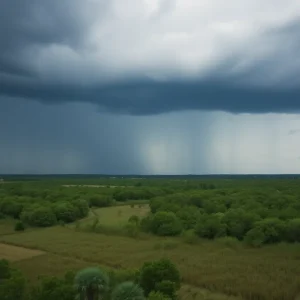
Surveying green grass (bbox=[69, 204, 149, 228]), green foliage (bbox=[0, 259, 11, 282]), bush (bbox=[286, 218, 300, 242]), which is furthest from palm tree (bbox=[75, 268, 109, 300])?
green grass (bbox=[69, 204, 149, 228])

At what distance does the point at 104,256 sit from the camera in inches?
1930

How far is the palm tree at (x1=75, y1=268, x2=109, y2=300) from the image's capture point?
912 inches

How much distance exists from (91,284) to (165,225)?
43593 mm

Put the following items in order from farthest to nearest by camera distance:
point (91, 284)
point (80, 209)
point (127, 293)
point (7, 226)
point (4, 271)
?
point (80, 209)
point (7, 226)
point (4, 271)
point (91, 284)
point (127, 293)

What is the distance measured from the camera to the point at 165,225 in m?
66.2

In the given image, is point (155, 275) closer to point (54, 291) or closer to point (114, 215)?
point (54, 291)

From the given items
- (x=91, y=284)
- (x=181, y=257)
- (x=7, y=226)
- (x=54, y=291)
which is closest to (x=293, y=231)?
(x=181, y=257)

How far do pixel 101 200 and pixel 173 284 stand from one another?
264ft

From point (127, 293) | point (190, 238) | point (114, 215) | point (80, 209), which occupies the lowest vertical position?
point (190, 238)

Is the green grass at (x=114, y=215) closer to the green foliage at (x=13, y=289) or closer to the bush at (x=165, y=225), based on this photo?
the bush at (x=165, y=225)

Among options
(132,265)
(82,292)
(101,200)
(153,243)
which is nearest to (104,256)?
(132,265)

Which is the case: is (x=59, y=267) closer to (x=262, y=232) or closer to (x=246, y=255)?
(x=246, y=255)

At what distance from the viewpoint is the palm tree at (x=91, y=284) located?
912 inches

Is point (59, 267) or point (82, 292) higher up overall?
point (82, 292)
